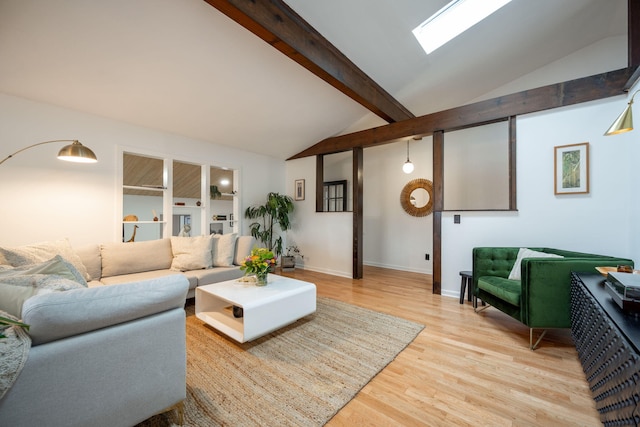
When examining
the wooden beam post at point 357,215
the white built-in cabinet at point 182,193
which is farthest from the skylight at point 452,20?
the white built-in cabinet at point 182,193

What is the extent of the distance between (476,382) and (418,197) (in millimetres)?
3758

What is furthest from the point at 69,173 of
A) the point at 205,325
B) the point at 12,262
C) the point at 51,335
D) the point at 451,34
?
the point at 451,34

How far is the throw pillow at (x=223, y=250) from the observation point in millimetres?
3400

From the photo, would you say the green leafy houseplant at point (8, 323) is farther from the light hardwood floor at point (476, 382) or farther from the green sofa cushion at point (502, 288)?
the green sofa cushion at point (502, 288)

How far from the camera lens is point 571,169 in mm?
2740

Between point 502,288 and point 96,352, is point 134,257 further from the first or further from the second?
point 502,288

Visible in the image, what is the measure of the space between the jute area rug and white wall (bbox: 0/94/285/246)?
1.99 metres

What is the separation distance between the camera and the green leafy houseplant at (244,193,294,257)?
4.99 meters

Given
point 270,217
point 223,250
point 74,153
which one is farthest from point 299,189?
point 74,153

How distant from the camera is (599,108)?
2617mm

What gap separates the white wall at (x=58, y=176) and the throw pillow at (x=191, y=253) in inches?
34.7

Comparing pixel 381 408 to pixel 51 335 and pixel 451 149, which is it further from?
pixel 451 149

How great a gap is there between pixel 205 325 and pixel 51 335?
1684 millimetres

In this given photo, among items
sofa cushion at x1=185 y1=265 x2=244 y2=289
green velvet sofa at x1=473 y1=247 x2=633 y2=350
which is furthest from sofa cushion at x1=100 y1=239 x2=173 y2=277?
green velvet sofa at x1=473 y1=247 x2=633 y2=350
